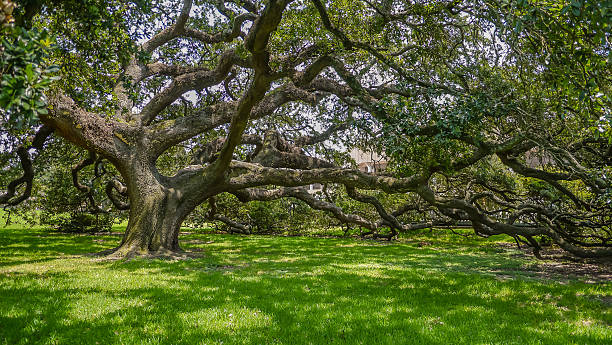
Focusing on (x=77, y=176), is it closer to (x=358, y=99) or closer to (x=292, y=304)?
(x=358, y=99)

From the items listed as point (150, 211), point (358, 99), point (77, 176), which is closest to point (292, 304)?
point (358, 99)

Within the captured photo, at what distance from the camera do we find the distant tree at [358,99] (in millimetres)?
5660

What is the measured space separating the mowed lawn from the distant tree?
83.3 inches

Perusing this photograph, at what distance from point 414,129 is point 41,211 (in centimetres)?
2276

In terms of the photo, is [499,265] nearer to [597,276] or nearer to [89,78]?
[597,276]

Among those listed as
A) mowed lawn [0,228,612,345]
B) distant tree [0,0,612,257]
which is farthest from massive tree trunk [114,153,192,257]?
mowed lawn [0,228,612,345]

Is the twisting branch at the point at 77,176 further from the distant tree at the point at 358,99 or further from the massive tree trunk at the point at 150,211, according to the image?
the massive tree trunk at the point at 150,211

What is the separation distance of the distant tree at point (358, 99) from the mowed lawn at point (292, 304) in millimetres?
2117

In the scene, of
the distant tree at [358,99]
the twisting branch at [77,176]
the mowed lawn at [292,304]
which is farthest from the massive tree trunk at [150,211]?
the twisting branch at [77,176]

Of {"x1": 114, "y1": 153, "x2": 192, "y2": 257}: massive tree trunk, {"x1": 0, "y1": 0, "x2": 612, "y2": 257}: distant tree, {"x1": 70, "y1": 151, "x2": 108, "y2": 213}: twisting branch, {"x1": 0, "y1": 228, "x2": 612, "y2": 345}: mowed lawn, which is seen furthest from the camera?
{"x1": 70, "y1": 151, "x2": 108, "y2": 213}: twisting branch

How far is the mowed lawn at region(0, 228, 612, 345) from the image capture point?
4027 millimetres

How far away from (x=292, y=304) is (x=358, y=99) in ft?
19.0

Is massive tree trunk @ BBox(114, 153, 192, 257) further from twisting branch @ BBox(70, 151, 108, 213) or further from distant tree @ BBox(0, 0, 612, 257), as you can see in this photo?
twisting branch @ BBox(70, 151, 108, 213)

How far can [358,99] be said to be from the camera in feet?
30.6
